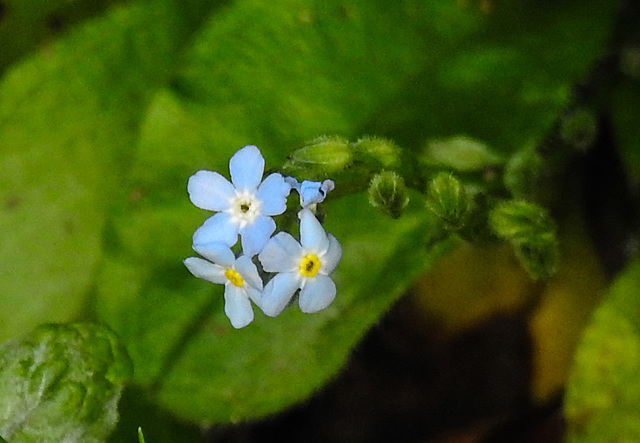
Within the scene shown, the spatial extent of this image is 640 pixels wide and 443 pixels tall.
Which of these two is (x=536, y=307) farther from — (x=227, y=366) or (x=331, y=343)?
(x=227, y=366)

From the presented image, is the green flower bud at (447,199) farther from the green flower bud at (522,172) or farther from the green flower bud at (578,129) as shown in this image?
the green flower bud at (578,129)

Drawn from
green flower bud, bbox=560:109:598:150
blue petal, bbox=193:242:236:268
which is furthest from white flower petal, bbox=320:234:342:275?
green flower bud, bbox=560:109:598:150

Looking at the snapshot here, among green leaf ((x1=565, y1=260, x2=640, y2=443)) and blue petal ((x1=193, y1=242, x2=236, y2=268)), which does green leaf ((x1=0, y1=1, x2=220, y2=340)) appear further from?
green leaf ((x1=565, y1=260, x2=640, y2=443))

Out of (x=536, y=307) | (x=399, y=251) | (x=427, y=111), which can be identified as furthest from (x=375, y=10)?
(x=536, y=307)

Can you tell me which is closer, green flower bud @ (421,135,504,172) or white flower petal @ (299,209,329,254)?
white flower petal @ (299,209,329,254)

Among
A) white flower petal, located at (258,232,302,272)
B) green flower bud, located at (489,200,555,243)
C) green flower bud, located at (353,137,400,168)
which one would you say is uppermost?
green flower bud, located at (353,137,400,168)

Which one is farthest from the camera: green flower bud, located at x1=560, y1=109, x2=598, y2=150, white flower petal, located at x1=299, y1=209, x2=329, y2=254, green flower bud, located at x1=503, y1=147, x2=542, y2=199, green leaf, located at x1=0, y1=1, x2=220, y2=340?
green leaf, located at x1=0, y1=1, x2=220, y2=340

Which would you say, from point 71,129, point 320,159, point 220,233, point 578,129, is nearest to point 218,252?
point 220,233
